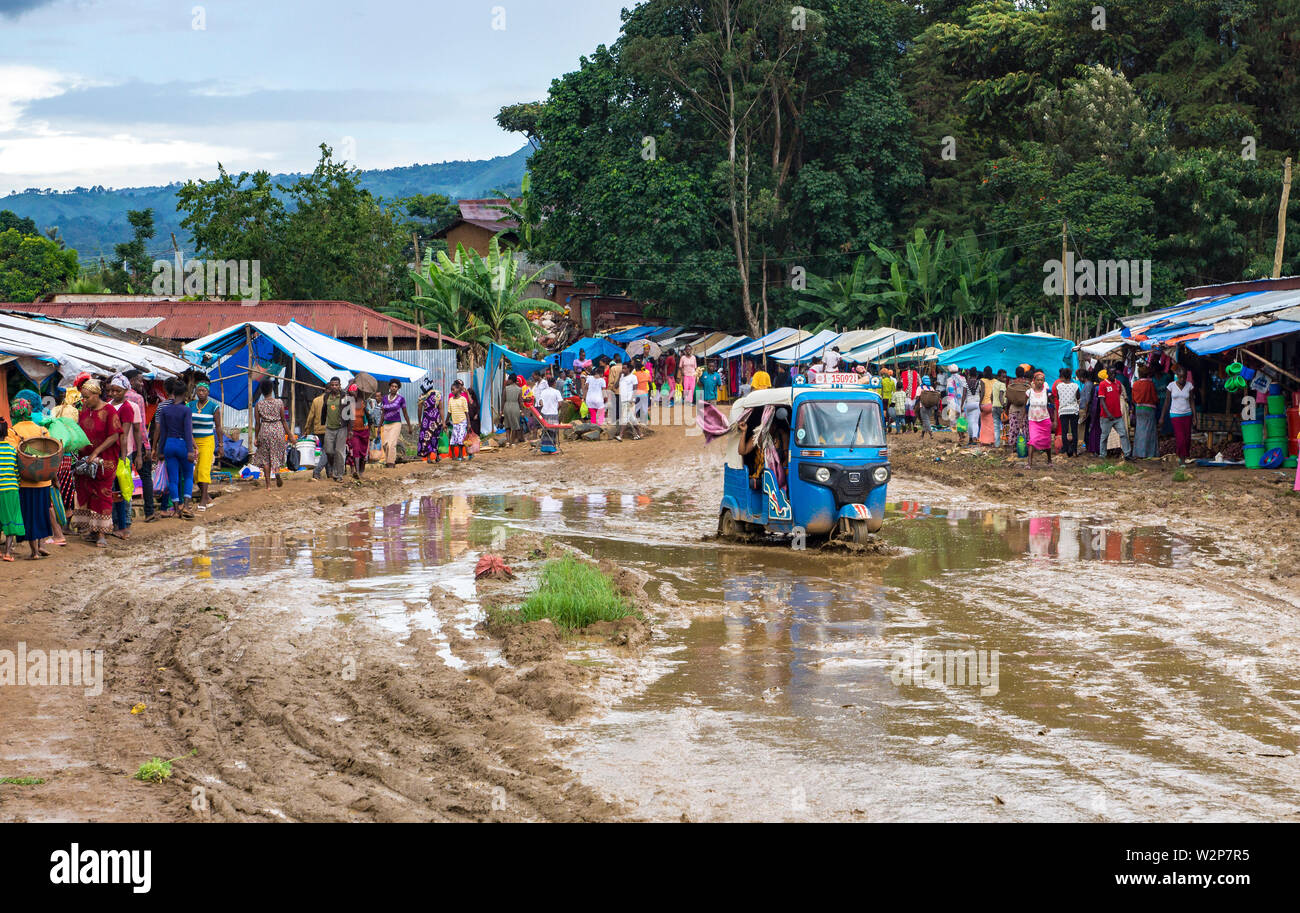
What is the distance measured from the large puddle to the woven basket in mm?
1592

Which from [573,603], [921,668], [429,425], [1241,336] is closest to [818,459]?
[573,603]

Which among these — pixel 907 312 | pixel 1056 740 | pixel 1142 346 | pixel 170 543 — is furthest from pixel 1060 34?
pixel 1056 740

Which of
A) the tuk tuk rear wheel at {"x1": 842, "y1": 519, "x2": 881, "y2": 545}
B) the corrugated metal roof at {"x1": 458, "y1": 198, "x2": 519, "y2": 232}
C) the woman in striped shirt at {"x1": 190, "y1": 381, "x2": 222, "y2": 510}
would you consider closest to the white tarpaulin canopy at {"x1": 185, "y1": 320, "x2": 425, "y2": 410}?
the woman in striped shirt at {"x1": 190, "y1": 381, "x2": 222, "y2": 510}

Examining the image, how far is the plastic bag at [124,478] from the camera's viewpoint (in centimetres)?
1441

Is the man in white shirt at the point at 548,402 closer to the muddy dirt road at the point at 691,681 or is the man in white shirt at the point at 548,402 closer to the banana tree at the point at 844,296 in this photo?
the muddy dirt road at the point at 691,681

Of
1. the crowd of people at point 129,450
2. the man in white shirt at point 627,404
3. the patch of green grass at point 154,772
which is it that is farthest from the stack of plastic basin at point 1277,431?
the patch of green grass at point 154,772

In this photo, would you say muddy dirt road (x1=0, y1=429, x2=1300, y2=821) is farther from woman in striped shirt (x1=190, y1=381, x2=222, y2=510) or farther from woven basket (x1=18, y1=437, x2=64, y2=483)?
woman in striped shirt (x1=190, y1=381, x2=222, y2=510)

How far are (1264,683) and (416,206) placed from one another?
220 feet

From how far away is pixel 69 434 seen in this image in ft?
44.0

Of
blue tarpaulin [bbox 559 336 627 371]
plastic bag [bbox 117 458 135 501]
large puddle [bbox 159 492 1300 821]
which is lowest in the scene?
large puddle [bbox 159 492 1300 821]

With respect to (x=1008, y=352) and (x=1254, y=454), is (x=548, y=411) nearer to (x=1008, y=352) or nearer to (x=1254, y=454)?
(x=1008, y=352)

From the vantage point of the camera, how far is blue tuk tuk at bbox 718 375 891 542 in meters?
13.9

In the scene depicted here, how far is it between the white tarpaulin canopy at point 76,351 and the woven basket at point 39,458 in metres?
2.53

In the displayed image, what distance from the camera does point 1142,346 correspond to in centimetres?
2141
